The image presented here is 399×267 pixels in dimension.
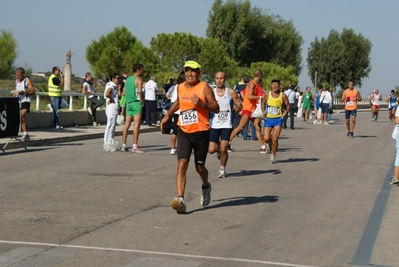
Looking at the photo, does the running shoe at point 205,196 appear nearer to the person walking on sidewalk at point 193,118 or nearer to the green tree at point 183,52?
the person walking on sidewalk at point 193,118

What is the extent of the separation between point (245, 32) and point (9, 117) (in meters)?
70.6

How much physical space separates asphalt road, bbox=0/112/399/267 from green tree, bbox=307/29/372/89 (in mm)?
89541

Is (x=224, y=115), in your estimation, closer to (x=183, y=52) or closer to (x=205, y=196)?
(x=205, y=196)

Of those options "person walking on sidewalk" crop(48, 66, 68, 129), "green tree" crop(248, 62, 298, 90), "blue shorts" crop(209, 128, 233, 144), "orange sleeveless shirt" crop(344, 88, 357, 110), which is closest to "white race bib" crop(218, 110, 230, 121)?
"blue shorts" crop(209, 128, 233, 144)

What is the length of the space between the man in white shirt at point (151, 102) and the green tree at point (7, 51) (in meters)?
13.2

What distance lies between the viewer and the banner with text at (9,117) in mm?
17953

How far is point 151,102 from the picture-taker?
95.3ft

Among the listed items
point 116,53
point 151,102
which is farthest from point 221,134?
point 116,53

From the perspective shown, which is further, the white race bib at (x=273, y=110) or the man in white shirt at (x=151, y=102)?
the man in white shirt at (x=151, y=102)

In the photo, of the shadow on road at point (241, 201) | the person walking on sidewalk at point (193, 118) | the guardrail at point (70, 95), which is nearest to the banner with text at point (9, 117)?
the guardrail at point (70, 95)

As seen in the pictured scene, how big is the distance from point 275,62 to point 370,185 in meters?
78.9

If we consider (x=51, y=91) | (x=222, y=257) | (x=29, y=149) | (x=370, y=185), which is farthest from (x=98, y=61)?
(x=222, y=257)

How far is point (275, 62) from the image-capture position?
9175 centimetres

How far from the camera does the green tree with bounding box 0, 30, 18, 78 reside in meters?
40.3
